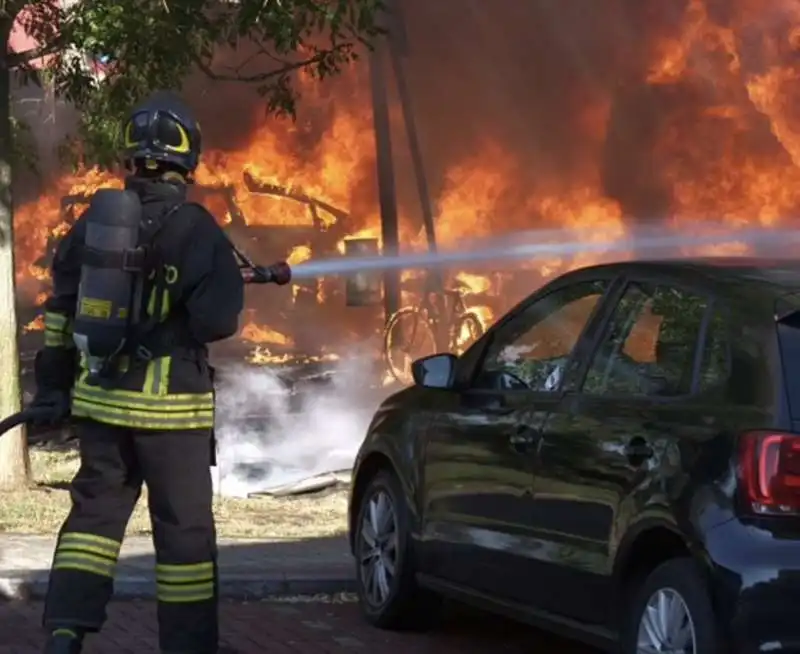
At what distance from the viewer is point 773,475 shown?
4.93m

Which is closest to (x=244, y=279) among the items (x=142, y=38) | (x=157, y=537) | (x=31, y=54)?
(x=157, y=537)

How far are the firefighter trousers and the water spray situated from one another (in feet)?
31.5

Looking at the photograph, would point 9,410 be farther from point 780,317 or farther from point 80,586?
point 780,317

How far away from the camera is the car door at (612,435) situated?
5.47 meters

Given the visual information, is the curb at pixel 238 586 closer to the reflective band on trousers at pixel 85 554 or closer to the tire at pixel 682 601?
the reflective band on trousers at pixel 85 554

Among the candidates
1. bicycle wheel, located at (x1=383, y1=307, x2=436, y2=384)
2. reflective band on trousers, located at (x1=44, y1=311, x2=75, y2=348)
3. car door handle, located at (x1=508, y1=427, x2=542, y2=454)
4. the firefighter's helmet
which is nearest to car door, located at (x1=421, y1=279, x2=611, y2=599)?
car door handle, located at (x1=508, y1=427, x2=542, y2=454)

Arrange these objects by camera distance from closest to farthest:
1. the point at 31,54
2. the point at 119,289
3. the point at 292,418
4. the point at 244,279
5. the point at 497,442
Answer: the point at 119,289 → the point at 244,279 → the point at 497,442 → the point at 31,54 → the point at 292,418

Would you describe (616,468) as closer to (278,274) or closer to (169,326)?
(278,274)

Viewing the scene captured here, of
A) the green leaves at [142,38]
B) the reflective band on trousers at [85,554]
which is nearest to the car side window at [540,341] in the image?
the reflective band on trousers at [85,554]

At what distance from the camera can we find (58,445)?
573 inches

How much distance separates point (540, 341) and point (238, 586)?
2.12 metres

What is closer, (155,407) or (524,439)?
(155,407)

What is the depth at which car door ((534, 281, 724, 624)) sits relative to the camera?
547 cm

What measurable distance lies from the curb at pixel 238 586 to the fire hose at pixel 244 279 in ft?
6.35
